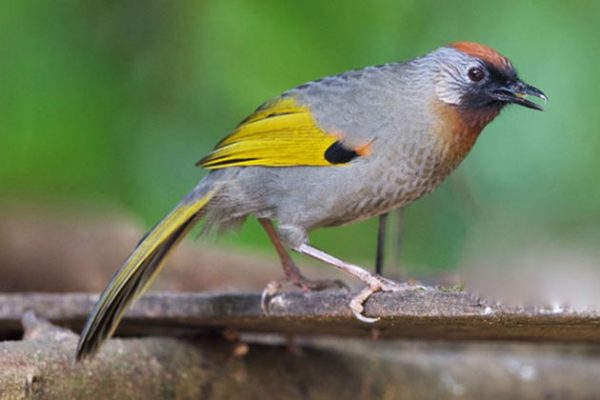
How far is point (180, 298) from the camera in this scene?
3.38 m

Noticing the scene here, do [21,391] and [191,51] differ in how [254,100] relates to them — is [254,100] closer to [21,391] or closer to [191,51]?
[191,51]

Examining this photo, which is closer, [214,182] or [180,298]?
[180,298]

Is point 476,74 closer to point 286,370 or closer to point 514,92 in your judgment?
point 514,92

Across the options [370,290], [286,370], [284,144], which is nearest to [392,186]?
[284,144]

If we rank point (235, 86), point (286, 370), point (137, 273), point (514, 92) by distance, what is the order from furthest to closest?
point (235, 86) → point (286, 370) → point (514, 92) → point (137, 273)

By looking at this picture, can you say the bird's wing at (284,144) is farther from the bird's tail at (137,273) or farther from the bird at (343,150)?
the bird's tail at (137,273)

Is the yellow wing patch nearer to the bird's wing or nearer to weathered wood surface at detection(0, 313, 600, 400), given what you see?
the bird's wing

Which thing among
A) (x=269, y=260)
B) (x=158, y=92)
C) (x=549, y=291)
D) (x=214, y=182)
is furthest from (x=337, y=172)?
(x=158, y=92)

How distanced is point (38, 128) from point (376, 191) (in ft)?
8.25

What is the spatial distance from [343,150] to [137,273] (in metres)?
0.75

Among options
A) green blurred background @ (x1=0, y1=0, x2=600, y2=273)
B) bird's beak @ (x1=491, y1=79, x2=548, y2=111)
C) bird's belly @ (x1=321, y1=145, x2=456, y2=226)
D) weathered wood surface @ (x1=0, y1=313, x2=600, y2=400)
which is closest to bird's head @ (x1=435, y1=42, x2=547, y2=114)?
bird's beak @ (x1=491, y1=79, x2=548, y2=111)

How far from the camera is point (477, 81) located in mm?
3600

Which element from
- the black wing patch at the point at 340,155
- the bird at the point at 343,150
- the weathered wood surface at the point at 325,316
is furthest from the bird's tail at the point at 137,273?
the black wing patch at the point at 340,155

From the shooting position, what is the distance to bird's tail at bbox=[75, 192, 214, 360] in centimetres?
309
